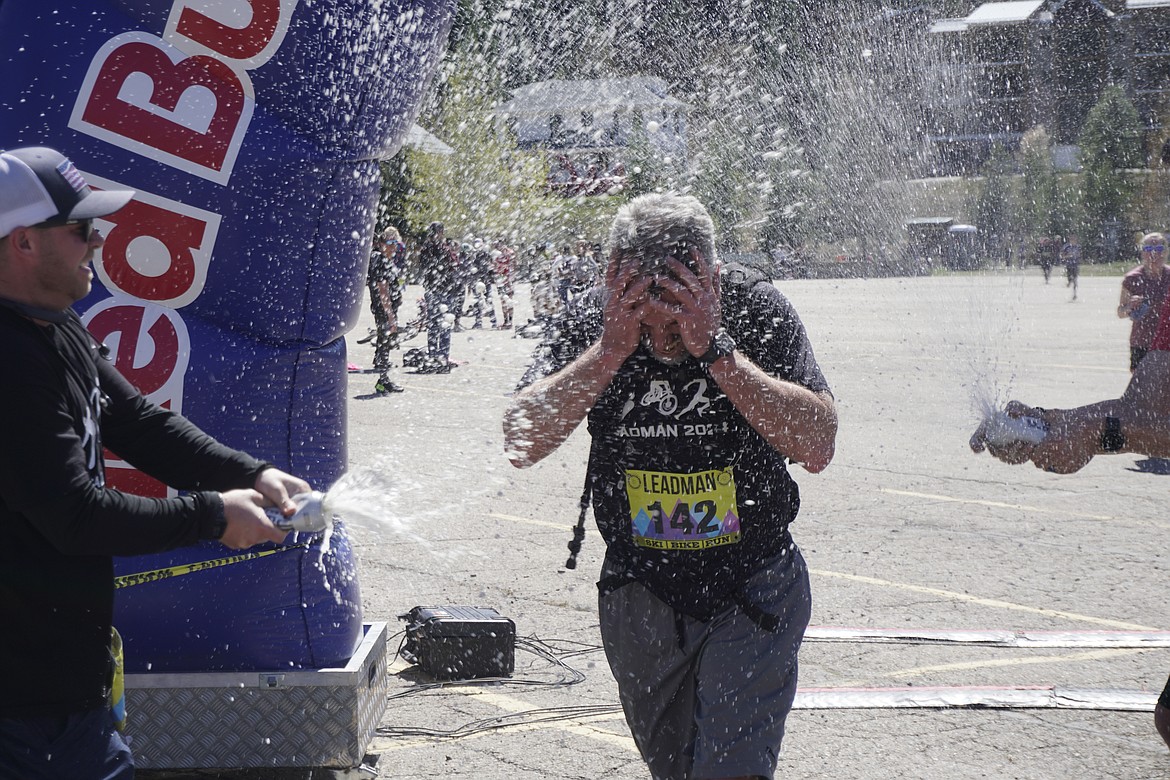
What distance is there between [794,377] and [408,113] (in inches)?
61.6

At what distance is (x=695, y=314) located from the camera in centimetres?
282

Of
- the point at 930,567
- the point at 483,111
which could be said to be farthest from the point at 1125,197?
the point at 930,567

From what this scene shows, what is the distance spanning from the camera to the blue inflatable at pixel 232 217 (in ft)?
11.1

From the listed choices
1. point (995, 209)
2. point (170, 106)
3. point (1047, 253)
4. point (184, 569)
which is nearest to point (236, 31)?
point (170, 106)

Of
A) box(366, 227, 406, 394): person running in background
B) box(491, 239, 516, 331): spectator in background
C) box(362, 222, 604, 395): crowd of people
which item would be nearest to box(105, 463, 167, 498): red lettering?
box(362, 222, 604, 395): crowd of people

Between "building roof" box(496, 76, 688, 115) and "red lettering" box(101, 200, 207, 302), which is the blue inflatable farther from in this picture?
"building roof" box(496, 76, 688, 115)

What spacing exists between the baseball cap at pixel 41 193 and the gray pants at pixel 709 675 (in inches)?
59.5

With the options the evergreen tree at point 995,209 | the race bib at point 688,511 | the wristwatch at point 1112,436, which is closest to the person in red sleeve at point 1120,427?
the wristwatch at point 1112,436

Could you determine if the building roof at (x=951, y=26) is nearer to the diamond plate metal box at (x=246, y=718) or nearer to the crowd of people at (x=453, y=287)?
the crowd of people at (x=453, y=287)

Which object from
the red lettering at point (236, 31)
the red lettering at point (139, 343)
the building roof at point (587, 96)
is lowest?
the red lettering at point (139, 343)

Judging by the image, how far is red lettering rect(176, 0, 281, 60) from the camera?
3.43 metres

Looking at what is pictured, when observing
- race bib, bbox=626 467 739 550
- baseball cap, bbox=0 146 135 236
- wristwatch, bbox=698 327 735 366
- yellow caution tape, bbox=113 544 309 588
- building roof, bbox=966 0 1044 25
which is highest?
building roof, bbox=966 0 1044 25

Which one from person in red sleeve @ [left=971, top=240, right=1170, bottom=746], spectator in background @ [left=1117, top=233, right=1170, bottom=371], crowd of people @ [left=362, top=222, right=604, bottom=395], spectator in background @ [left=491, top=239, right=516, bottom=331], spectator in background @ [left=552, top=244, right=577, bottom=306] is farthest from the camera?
spectator in background @ [left=491, top=239, right=516, bottom=331]

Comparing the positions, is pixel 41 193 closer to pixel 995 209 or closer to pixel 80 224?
pixel 80 224
